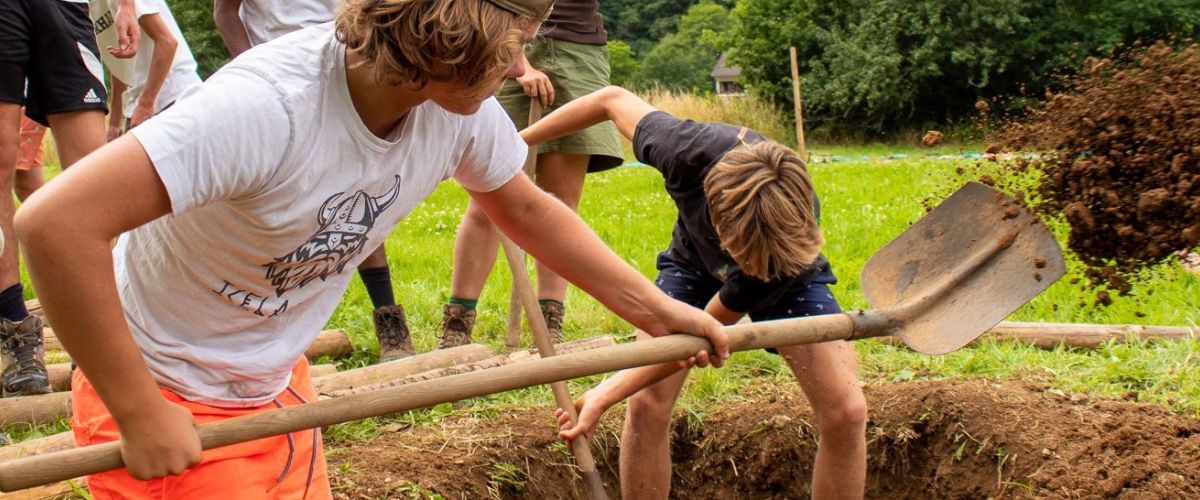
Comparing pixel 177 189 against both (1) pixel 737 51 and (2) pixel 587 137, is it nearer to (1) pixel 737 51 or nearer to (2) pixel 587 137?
(2) pixel 587 137

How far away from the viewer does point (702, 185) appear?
130 inches

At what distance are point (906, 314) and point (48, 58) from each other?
316cm

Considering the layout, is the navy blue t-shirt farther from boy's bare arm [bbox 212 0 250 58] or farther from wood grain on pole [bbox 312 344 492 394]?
boy's bare arm [bbox 212 0 250 58]

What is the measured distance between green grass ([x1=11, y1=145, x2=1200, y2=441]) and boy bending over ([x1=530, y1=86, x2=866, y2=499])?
2.50 ft

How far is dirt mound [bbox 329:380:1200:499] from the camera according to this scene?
366 cm

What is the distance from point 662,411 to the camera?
11.8 ft

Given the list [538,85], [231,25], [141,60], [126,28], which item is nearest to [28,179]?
[141,60]

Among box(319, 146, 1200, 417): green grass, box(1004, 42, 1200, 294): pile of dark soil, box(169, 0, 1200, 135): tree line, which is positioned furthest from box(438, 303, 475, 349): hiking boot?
box(169, 0, 1200, 135): tree line

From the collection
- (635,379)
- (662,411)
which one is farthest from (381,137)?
(662,411)

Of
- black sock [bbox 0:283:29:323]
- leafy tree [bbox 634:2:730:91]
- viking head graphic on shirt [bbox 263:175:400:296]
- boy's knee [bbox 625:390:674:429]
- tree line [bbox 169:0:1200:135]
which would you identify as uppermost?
Result: viking head graphic on shirt [bbox 263:175:400:296]

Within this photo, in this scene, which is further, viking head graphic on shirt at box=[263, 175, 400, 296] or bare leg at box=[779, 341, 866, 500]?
bare leg at box=[779, 341, 866, 500]

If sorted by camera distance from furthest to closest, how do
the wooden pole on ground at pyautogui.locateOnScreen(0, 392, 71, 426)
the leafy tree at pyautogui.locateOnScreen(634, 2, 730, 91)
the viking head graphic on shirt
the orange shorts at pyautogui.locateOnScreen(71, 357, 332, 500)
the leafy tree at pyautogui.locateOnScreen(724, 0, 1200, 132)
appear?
the leafy tree at pyautogui.locateOnScreen(634, 2, 730, 91) → the leafy tree at pyautogui.locateOnScreen(724, 0, 1200, 132) → the wooden pole on ground at pyautogui.locateOnScreen(0, 392, 71, 426) → the orange shorts at pyautogui.locateOnScreen(71, 357, 332, 500) → the viking head graphic on shirt

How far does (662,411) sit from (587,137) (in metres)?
1.53

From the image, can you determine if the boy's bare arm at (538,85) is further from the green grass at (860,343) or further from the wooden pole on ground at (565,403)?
the wooden pole on ground at (565,403)
